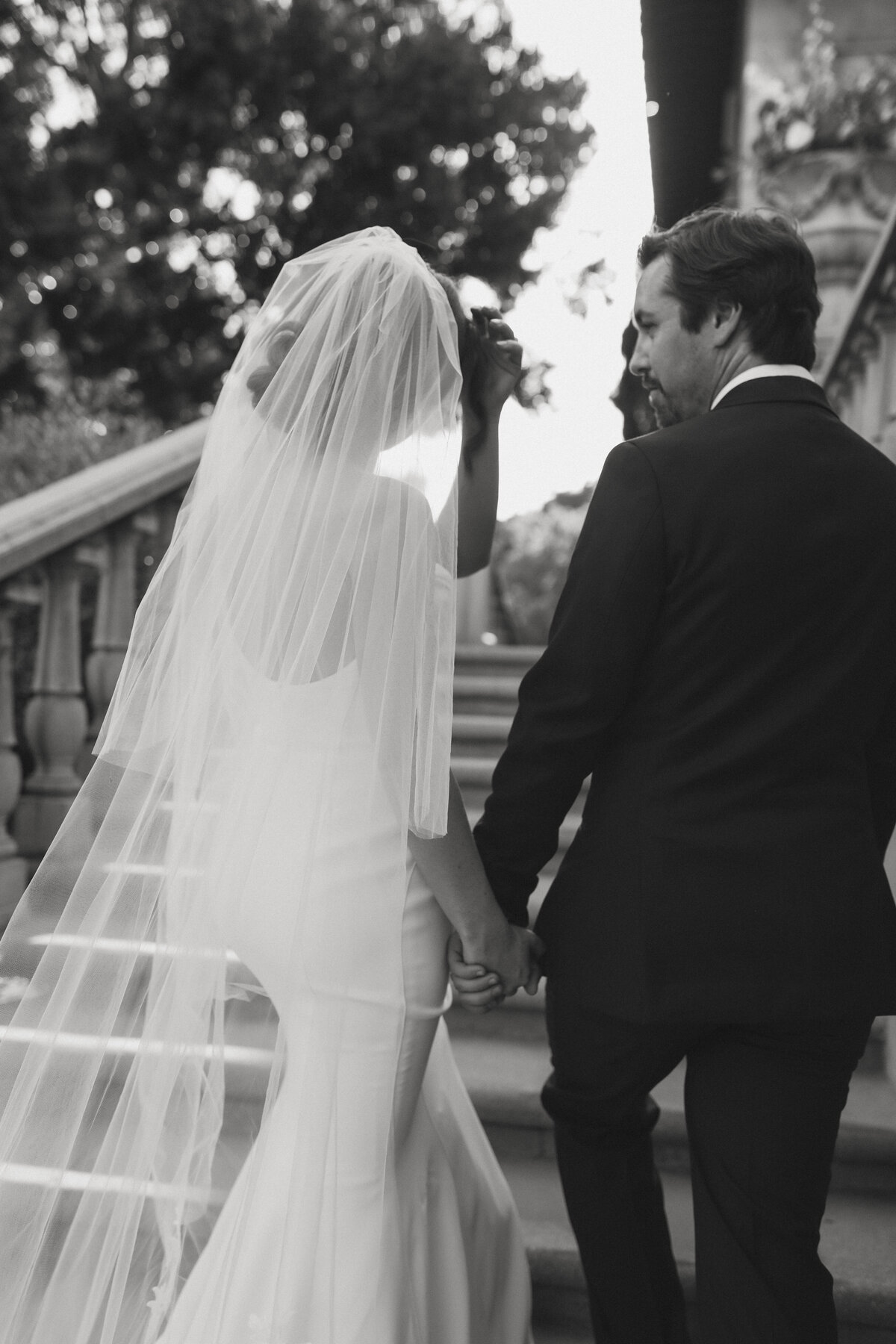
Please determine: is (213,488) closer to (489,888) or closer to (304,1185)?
(489,888)

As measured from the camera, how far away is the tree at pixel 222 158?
1227cm

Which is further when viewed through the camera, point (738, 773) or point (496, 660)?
point (496, 660)

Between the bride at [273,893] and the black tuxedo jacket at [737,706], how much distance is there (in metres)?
0.24

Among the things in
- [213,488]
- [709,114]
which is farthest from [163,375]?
[213,488]

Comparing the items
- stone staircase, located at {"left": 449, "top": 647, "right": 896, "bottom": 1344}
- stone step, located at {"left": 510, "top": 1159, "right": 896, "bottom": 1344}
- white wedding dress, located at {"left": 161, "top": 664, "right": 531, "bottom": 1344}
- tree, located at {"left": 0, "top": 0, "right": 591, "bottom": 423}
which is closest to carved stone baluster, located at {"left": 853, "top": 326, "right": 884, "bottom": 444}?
stone staircase, located at {"left": 449, "top": 647, "right": 896, "bottom": 1344}

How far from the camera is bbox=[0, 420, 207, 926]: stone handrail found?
3.30 meters

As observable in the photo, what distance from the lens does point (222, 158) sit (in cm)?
1365

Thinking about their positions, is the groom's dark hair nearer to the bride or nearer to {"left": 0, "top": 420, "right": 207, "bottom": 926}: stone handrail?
the bride

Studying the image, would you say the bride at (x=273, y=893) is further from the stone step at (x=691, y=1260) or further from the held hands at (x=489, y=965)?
the stone step at (x=691, y=1260)

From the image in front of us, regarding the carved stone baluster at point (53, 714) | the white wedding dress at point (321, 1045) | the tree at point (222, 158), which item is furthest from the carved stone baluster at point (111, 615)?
the tree at point (222, 158)

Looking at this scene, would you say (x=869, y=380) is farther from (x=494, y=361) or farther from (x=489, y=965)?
(x=489, y=965)

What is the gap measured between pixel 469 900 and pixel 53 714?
6.98 ft

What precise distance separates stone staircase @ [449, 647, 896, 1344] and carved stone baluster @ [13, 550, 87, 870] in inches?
53.4

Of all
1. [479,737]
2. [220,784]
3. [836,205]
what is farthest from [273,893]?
[836,205]
